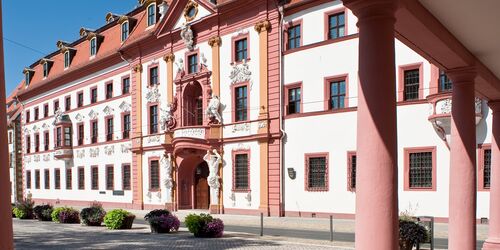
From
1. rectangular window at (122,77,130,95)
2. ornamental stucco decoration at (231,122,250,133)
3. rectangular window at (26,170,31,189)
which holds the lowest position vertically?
rectangular window at (26,170,31,189)

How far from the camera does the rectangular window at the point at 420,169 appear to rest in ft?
68.8

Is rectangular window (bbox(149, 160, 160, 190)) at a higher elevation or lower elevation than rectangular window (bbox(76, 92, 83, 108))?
lower

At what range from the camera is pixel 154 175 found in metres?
34.8

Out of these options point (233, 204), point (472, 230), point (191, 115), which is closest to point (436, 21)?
point (472, 230)

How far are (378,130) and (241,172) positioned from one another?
2396 cm

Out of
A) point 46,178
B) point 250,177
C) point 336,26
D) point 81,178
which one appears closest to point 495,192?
point 336,26

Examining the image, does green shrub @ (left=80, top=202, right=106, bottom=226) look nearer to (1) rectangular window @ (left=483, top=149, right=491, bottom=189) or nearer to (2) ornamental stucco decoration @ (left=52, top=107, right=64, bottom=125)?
(1) rectangular window @ (left=483, top=149, right=491, bottom=189)

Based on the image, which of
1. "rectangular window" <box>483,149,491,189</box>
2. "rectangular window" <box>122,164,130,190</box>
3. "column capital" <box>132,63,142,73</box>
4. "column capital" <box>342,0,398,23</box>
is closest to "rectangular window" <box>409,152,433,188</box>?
"rectangular window" <box>483,149,491,189</box>

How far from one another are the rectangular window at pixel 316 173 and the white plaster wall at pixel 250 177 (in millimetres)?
3329

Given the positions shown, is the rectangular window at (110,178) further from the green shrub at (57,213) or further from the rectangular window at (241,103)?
the rectangular window at (241,103)

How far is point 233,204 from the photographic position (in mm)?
28375

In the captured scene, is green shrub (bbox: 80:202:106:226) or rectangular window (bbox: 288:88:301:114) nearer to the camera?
green shrub (bbox: 80:202:106:226)

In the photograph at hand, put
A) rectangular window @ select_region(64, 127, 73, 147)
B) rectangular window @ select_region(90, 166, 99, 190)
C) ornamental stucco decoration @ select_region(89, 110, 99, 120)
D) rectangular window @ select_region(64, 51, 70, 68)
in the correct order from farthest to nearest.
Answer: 1. rectangular window @ select_region(64, 51, 70, 68)
2. rectangular window @ select_region(64, 127, 73, 147)
3. ornamental stucco decoration @ select_region(89, 110, 99, 120)
4. rectangular window @ select_region(90, 166, 99, 190)

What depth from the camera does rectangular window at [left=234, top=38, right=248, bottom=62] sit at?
28.1 m
